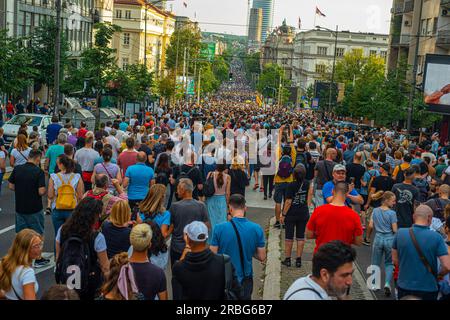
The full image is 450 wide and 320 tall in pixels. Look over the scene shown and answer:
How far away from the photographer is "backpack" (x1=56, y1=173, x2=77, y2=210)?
11.1m

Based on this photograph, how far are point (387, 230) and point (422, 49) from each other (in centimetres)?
4723

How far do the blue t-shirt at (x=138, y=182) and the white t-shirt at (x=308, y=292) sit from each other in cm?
739

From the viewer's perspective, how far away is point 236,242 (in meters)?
8.16

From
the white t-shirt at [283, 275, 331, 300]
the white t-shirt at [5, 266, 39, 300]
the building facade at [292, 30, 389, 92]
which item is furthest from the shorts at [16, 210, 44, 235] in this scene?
the building facade at [292, 30, 389, 92]

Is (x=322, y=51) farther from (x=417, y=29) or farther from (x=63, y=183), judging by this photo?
(x=63, y=183)

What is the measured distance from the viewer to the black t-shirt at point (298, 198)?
1225 cm

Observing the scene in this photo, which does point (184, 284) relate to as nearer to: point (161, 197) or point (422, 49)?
point (161, 197)

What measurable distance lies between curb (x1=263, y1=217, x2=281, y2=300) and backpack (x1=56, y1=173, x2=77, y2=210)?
10.1 feet

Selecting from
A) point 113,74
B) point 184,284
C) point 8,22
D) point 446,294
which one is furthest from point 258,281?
point 8,22

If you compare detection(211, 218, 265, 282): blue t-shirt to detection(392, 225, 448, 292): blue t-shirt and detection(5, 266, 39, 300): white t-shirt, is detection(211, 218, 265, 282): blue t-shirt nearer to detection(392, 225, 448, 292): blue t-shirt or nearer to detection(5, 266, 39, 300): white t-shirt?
detection(392, 225, 448, 292): blue t-shirt

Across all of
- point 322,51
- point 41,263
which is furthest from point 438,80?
point 322,51

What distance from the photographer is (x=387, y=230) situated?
37.2ft

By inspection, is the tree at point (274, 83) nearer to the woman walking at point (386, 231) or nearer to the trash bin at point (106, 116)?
the trash bin at point (106, 116)

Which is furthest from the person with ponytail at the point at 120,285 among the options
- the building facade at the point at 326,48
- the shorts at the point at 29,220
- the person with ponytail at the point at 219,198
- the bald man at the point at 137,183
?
the building facade at the point at 326,48
